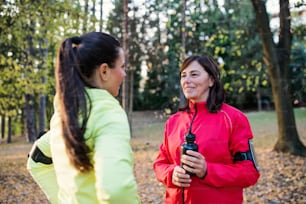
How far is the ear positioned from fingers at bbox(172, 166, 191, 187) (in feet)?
3.00

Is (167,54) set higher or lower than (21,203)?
higher

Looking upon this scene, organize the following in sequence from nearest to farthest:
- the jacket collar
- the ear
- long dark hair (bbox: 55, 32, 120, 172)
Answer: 1. long dark hair (bbox: 55, 32, 120, 172)
2. the ear
3. the jacket collar

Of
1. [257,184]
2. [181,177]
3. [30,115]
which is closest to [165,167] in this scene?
[181,177]

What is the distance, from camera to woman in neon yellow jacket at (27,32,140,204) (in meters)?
1.27

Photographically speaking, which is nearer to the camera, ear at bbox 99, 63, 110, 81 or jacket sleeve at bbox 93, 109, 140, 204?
jacket sleeve at bbox 93, 109, 140, 204

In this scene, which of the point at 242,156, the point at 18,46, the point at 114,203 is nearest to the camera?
the point at 114,203

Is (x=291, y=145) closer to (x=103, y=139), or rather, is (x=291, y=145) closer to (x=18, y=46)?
(x=18, y=46)

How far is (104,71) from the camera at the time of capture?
155cm

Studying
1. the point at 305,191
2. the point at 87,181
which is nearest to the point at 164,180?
the point at 87,181

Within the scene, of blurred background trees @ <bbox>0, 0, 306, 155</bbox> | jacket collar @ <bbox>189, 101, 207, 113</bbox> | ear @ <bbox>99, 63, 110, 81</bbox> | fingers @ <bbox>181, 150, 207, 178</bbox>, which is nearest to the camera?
ear @ <bbox>99, 63, 110, 81</bbox>

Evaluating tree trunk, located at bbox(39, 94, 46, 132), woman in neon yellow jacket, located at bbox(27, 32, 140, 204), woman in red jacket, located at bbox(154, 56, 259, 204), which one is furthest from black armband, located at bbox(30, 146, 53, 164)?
tree trunk, located at bbox(39, 94, 46, 132)

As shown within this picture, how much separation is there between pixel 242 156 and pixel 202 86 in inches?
21.6

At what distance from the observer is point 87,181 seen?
1445mm

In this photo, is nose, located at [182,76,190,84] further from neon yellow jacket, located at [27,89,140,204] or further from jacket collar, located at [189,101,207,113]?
neon yellow jacket, located at [27,89,140,204]
